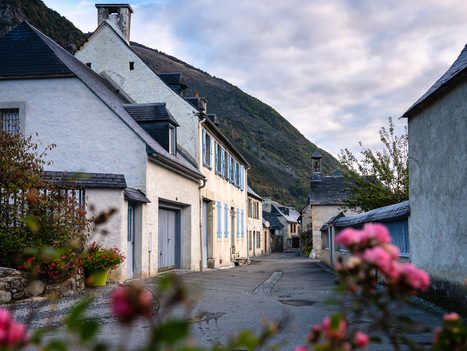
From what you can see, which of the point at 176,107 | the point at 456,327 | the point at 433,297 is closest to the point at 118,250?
the point at 433,297

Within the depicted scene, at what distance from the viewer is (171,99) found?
798 inches

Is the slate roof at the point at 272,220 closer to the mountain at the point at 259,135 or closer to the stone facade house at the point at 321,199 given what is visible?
the stone facade house at the point at 321,199

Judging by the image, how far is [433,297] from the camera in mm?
9383

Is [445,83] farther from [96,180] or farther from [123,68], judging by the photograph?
[123,68]

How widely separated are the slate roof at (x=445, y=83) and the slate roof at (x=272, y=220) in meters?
58.1

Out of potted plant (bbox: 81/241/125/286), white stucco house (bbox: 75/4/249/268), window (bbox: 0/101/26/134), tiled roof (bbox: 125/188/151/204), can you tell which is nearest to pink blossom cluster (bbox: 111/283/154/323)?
potted plant (bbox: 81/241/125/286)

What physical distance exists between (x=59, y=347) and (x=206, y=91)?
171 meters

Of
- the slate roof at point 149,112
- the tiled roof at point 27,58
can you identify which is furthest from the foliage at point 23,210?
the slate roof at point 149,112

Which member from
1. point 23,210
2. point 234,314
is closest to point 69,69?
point 23,210

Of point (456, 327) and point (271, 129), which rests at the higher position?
point (271, 129)

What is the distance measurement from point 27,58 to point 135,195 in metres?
5.41

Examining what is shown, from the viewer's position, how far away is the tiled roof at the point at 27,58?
14.7 meters

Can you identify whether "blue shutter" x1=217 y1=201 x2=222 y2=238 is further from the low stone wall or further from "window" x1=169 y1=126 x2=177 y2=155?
the low stone wall

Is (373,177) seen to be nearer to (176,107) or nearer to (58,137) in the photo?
(176,107)
